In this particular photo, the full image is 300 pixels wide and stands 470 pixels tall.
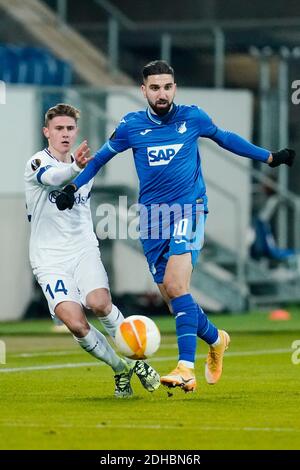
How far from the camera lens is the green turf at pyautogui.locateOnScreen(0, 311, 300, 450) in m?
8.52

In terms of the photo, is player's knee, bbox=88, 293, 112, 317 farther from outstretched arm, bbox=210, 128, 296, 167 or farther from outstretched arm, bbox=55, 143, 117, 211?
outstretched arm, bbox=210, 128, 296, 167

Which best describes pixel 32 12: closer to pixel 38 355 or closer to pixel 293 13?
pixel 293 13

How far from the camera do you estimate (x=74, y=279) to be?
11344 millimetres

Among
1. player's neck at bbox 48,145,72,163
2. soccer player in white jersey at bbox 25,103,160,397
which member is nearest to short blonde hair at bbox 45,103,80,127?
soccer player in white jersey at bbox 25,103,160,397

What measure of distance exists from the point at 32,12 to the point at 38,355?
14.4 metres

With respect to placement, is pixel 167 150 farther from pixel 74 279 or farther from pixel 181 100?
pixel 181 100

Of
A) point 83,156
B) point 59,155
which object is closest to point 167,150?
point 83,156

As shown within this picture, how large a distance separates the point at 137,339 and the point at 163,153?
1.54m

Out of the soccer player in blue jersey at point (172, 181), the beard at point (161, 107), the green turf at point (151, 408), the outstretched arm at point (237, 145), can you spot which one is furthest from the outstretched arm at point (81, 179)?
the green turf at point (151, 408)

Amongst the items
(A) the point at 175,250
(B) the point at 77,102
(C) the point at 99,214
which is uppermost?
(B) the point at 77,102

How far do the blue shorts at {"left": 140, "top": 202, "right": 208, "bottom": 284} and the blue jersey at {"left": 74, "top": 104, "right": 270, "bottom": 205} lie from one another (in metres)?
0.12

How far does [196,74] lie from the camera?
2970cm
